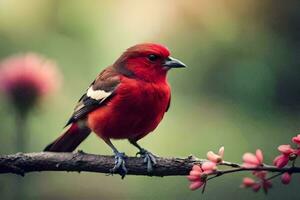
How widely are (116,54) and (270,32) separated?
0.46 m

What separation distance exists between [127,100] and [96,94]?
0.14m

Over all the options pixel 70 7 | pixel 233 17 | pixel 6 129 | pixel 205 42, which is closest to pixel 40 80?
pixel 6 129

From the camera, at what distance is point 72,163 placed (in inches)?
43.3

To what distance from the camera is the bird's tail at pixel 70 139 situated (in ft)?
4.74

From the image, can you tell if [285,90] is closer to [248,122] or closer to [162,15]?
[248,122]

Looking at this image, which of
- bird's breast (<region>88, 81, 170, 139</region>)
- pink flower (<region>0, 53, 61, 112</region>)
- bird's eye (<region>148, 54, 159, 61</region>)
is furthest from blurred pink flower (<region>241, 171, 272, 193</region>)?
pink flower (<region>0, 53, 61, 112</region>)

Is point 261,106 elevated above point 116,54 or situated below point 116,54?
below

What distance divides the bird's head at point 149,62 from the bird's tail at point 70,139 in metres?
0.20

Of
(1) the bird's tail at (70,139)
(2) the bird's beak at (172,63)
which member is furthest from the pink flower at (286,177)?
(1) the bird's tail at (70,139)

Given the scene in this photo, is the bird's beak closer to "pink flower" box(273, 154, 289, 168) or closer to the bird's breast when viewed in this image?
the bird's breast

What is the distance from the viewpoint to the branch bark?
3.44 feet

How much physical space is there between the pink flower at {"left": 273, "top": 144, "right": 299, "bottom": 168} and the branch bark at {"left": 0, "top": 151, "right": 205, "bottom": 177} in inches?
13.2

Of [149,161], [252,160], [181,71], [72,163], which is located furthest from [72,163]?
[181,71]

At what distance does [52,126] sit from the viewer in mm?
1712
